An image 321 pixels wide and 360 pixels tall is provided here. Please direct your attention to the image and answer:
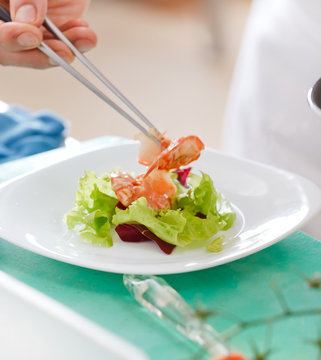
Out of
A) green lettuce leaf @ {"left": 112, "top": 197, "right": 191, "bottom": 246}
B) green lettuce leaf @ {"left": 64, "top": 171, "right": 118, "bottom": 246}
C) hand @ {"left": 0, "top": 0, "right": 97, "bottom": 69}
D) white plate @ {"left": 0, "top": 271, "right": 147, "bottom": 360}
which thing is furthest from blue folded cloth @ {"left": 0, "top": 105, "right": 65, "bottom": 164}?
white plate @ {"left": 0, "top": 271, "right": 147, "bottom": 360}

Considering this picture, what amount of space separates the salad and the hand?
312mm

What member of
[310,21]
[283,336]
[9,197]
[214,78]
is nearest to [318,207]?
[283,336]

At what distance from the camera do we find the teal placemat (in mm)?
691

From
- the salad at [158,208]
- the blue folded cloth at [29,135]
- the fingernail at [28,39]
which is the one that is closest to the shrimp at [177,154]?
the salad at [158,208]

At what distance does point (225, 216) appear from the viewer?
3.21 ft

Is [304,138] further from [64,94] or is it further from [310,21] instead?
[64,94]

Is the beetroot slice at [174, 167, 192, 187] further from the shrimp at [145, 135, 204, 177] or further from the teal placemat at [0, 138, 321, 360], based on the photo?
the teal placemat at [0, 138, 321, 360]

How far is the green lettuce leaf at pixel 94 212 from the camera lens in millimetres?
913

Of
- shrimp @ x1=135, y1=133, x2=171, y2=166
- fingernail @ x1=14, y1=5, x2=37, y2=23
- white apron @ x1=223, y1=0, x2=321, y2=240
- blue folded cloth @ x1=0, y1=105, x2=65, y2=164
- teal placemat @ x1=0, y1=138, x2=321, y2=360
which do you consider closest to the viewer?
teal placemat @ x1=0, y1=138, x2=321, y2=360

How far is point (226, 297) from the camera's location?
2.63ft

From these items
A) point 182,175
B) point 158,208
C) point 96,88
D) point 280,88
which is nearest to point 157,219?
point 158,208

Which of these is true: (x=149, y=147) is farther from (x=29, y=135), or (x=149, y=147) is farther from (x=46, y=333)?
(x=29, y=135)

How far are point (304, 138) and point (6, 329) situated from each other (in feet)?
3.78

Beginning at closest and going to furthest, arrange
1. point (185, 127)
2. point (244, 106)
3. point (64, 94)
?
point (244, 106) < point (185, 127) < point (64, 94)
